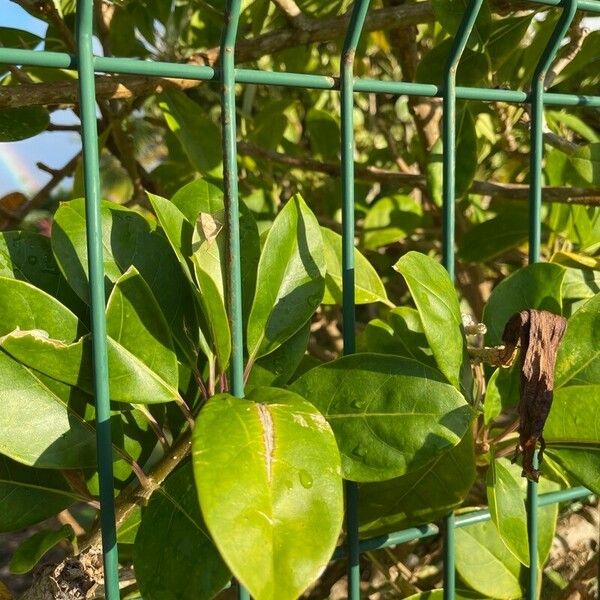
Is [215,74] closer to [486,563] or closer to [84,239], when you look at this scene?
[84,239]

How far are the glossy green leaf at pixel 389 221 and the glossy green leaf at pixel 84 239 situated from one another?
2.69ft

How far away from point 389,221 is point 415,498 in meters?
0.80

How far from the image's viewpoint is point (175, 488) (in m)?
0.78

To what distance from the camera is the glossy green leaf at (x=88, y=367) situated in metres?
0.72

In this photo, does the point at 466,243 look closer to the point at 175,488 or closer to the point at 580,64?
the point at 580,64

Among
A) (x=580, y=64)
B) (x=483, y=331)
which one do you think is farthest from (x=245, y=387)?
(x=580, y=64)

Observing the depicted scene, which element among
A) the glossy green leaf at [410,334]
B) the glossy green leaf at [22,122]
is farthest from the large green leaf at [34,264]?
the glossy green leaf at [410,334]

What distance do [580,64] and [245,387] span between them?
38.6 inches

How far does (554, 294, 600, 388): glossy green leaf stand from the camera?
36.9 inches

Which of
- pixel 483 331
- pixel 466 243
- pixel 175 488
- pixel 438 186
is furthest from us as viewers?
pixel 466 243

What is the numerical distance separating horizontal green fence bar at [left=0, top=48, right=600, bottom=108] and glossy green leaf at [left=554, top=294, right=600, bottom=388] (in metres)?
0.29

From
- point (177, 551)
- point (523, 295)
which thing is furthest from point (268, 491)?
point (523, 295)

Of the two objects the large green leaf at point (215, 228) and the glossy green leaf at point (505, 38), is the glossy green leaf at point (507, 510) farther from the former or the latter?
the glossy green leaf at point (505, 38)

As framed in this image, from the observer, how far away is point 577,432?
0.90 m
